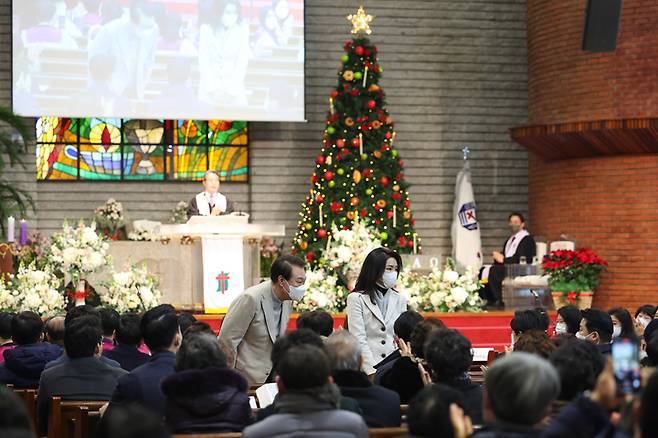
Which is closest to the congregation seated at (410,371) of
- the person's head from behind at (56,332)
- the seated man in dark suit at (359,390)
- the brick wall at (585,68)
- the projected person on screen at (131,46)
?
the seated man in dark suit at (359,390)

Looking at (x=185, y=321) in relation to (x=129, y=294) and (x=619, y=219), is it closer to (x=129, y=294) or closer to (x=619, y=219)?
(x=129, y=294)

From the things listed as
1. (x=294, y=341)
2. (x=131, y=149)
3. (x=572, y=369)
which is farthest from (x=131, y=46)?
(x=572, y=369)

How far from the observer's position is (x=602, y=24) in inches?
300

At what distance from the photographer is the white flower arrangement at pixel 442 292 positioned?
11.9 meters

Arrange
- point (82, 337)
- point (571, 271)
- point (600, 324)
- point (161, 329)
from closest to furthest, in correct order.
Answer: point (161, 329)
point (82, 337)
point (600, 324)
point (571, 271)

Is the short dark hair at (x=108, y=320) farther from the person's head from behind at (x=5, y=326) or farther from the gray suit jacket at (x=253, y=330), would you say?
the gray suit jacket at (x=253, y=330)

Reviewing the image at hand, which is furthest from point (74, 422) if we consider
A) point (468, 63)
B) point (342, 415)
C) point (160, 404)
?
point (468, 63)

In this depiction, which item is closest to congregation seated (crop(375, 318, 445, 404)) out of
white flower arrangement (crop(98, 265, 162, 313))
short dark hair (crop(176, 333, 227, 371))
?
short dark hair (crop(176, 333, 227, 371))

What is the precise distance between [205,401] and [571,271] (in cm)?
977

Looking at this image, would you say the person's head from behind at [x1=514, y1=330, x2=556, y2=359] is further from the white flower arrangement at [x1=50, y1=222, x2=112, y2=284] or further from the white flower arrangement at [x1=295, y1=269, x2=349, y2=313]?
the white flower arrangement at [x1=295, y1=269, x2=349, y2=313]

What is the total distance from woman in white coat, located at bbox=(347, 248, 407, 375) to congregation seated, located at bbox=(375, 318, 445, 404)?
3.93 ft

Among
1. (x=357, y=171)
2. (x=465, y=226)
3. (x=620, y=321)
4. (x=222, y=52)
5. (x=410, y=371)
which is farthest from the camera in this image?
(x=465, y=226)

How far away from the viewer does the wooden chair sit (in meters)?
5.22

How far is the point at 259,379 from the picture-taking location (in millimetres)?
6418
